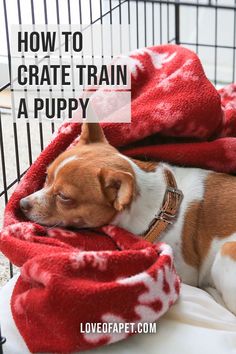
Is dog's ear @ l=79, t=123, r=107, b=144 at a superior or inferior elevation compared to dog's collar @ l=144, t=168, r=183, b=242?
superior

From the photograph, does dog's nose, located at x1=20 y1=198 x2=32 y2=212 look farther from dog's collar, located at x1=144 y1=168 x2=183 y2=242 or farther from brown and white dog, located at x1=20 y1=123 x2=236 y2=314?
dog's collar, located at x1=144 y1=168 x2=183 y2=242

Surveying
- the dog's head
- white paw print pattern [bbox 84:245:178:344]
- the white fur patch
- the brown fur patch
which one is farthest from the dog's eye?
the brown fur patch

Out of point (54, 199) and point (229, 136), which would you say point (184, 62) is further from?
point (54, 199)

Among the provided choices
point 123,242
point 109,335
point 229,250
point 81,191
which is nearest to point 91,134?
point 81,191

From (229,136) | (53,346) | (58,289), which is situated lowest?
(53,346)

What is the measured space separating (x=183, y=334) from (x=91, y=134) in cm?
59

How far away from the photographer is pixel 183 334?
1.46 meters

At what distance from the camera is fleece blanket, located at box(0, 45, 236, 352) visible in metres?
1.40

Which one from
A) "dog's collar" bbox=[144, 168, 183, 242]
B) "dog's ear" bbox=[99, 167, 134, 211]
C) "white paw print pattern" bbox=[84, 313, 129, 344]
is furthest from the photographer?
"dog's collar" bbox=[144, 168, 183, 242]

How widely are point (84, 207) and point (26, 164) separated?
48.0 inches

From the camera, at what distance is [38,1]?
3545mm

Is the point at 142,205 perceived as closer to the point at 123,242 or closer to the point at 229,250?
the point at 123,242

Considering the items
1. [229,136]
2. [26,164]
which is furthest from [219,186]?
[26,164]

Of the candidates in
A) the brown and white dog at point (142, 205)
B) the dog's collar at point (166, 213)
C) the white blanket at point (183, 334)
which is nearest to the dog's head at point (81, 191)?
the brown and white dog at point (142, 205)
